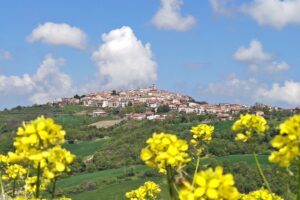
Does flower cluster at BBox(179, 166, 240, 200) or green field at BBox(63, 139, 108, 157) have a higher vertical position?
flower cluster at BBox(179, 166, 240, 200)

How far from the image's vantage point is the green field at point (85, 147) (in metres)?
110

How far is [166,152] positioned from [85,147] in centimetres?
11117

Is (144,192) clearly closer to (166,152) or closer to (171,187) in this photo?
(166,152)

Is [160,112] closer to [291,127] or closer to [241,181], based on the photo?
[241,181]

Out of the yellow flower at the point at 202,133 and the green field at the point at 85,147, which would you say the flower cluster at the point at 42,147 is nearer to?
the yellow flower at the point at 202,133

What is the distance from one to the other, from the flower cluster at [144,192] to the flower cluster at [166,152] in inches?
255

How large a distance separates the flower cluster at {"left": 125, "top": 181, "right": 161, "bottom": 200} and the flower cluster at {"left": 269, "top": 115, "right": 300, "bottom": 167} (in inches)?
289

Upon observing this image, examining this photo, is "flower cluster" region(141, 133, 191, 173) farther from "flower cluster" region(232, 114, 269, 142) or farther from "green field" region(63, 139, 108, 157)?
"green field" region(63, 139, 108, 157)

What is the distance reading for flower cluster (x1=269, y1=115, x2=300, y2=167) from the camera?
418 centimetres

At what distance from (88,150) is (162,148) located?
109 metres

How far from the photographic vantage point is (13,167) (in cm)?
872

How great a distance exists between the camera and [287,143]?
4.22 meters

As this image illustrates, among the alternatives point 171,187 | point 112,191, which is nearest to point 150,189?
point 171,187

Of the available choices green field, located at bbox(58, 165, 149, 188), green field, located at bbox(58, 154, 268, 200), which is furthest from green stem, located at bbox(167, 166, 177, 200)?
green field, located at bbox(58, 165, 149, 188)
